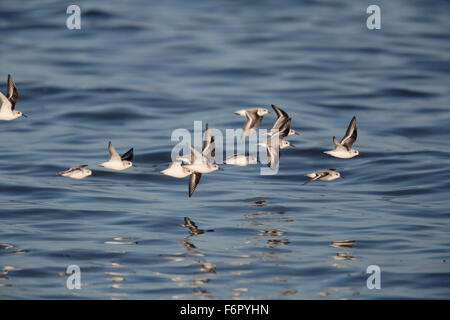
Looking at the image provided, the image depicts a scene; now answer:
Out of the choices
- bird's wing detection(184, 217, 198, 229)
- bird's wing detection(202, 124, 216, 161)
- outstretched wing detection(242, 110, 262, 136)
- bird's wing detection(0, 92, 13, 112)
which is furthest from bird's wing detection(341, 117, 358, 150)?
bird's wing detection(0, 92, 13, 112)

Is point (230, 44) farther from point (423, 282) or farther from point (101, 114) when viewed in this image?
point (423, 282)

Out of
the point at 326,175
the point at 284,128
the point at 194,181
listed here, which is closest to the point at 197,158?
the point at 194,181

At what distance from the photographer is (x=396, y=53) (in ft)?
130

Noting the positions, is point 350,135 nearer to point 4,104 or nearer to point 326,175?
point 326,175

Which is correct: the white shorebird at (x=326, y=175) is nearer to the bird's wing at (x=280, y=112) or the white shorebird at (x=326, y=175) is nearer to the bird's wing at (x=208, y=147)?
the bird's wing at (x=280, y=112)

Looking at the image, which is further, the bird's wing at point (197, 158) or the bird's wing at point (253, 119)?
the bird's wing at point (253, 119)

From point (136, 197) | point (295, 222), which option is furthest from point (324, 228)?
point (136, 197)

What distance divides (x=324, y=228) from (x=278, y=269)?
3047mm

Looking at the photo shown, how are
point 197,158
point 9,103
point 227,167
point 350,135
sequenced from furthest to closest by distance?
1. point 227,167
2. point 350,135
3. point 9,103
4. point 197,158

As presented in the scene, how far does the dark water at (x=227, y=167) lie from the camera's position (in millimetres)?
15359

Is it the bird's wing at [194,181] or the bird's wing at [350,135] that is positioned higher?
the bird's wing at [350,135]

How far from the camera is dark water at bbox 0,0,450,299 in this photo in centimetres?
1536

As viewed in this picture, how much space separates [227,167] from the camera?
24.2 metres

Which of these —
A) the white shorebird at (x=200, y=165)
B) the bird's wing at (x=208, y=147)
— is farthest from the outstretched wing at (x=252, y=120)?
the white shorebird at (x=200, y=165)
